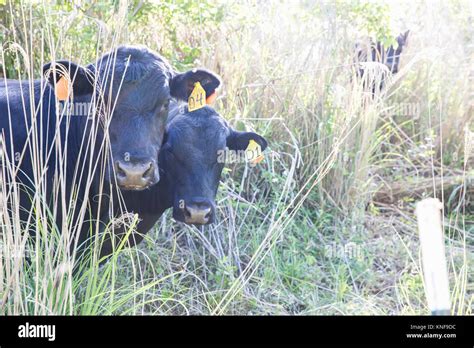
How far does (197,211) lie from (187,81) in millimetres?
852

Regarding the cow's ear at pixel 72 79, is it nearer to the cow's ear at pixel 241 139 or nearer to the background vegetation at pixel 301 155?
the background vegetation at pixel 301 155

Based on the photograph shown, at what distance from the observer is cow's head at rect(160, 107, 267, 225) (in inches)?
214

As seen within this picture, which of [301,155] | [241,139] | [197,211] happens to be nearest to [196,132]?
[241,139]

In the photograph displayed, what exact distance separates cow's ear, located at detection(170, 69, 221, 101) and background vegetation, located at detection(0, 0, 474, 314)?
488 mm

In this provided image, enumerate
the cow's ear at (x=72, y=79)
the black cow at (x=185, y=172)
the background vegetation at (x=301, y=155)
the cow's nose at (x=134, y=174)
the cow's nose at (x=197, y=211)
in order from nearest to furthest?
the cow's nose at (x=134, y=174) → the cow's ear at (x=72, y=79) → the cow's nose at (x=197, y=211) → the black cow at (x=185, y=172) → the background vegetation at (x=301, y=155)

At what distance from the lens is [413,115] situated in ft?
26.6

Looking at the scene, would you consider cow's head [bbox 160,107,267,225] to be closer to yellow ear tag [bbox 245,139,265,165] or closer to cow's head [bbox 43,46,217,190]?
yellow ear tag [bbox 245,139,265,165]

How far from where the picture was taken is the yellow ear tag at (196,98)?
5.64 m

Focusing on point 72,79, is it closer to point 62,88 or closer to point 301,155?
point 62,88

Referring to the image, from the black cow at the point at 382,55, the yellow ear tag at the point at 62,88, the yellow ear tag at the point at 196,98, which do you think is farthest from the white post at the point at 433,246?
the black cow at the point at 382,55

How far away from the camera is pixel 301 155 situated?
23.2ft
